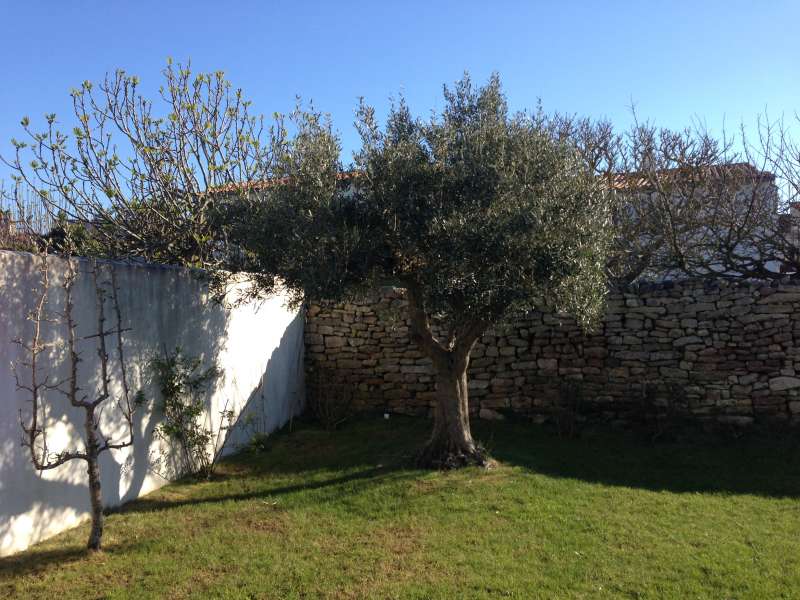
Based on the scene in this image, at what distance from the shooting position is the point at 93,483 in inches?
202

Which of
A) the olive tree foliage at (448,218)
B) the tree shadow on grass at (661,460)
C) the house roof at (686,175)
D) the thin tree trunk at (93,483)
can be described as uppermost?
the house roof at (686,175)

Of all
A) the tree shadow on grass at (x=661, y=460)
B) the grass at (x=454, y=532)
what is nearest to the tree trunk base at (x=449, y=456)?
the grass at (x=454, y=532)

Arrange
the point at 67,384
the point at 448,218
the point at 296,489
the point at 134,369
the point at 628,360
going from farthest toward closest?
the point at 628,360 → the point at 296,489 → the point at 134,369 → the point at 448,218 → the point at 67,384

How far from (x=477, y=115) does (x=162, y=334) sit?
4435 mm

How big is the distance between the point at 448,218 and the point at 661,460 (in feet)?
15.5

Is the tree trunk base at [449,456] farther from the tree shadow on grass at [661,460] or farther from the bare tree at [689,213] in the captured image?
the bare tree at [689,213]

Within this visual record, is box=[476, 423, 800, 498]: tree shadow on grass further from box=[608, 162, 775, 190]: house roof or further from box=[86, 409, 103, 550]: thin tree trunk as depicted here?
box=[86, 409, 103, 550]: thin tree trunk

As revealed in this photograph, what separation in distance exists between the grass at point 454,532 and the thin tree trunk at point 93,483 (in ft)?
0.53

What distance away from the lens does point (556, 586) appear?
4.80m

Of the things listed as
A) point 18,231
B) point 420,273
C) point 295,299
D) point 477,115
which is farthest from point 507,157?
point 18,231

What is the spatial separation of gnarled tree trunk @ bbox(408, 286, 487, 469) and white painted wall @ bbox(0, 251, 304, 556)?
260cm

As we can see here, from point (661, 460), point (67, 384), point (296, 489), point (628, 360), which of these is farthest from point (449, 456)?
point (67, 384)

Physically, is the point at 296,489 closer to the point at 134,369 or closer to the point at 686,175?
the point at 134,369

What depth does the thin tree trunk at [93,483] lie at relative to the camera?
5.08 meters
